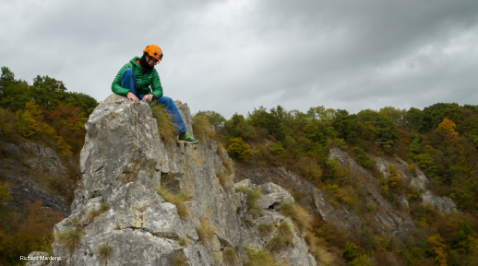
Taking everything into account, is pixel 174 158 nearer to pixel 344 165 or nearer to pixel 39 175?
pixel 39 175

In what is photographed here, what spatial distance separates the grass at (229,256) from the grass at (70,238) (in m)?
2.89

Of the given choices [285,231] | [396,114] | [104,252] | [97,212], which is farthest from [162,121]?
[396,114]

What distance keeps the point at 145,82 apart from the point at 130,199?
95.4 inches

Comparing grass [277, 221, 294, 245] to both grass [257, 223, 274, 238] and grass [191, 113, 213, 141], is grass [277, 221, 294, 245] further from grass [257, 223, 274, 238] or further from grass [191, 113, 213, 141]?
grass [191, 113, 213, 141]

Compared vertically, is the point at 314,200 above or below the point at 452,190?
above

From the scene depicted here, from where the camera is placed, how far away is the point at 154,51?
17.6 ft

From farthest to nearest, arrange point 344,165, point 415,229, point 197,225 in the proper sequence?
point 344,165, point 415,229, point 197,225

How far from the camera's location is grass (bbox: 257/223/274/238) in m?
8.95

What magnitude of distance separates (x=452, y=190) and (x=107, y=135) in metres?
46.8

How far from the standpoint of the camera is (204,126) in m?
7.49

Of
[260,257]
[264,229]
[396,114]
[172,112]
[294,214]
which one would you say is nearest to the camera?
[172,112]

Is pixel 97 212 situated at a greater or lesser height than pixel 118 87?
lesser

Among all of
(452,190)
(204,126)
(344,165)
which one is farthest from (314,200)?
(204,126)

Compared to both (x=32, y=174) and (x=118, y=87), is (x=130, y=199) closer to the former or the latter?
(x=118, y=87)
